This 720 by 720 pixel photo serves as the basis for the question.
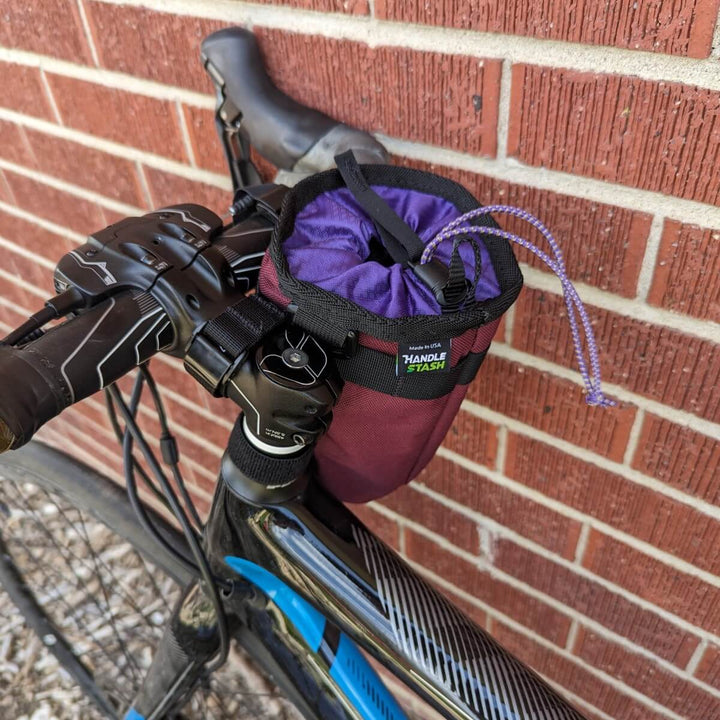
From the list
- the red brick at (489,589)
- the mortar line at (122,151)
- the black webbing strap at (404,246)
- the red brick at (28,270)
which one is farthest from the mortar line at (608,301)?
the red brick at (28,270)

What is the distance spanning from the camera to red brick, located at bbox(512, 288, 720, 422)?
597 mm

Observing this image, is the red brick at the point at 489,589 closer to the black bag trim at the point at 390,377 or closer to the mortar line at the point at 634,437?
the mortar line at the point at 634,437

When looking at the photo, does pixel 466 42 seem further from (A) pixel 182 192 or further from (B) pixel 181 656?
(B) pixel 181 656

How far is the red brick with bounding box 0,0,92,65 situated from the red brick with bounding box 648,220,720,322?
2.40 ft

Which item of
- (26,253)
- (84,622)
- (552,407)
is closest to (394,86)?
(552,407)

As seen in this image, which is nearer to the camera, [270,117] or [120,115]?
[270,117]

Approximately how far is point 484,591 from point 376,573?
445 mm

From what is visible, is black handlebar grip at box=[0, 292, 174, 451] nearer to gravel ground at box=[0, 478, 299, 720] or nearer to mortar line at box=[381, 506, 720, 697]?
mortar line at box=[381, 506, 720, 697]

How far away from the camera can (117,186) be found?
100 cm

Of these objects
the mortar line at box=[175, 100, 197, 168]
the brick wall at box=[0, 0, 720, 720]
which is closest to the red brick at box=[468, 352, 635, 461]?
the brick wall at box=[0, 0, 720, 720]

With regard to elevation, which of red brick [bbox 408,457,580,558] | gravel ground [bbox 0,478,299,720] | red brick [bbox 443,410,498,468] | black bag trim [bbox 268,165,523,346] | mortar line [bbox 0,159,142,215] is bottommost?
gravel ground [bbox 0,478,299,720]

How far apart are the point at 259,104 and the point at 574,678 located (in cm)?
83

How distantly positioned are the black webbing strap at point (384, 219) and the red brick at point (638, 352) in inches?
8.4

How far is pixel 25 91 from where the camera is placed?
1008 mm
